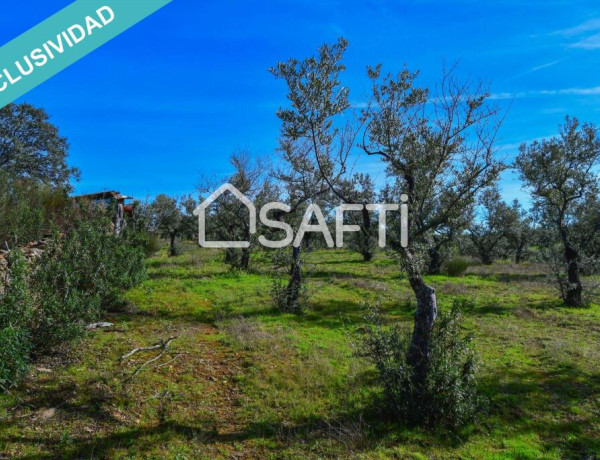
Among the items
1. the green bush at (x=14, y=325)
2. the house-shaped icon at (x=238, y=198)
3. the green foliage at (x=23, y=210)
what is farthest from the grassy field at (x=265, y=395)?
the house-shaped icon at (x=238, y=198)

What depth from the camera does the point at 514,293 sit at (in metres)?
18.1

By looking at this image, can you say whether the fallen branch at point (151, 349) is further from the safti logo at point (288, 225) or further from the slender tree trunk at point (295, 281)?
the safti logo at point (288, 225)

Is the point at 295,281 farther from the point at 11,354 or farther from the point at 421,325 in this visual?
the point at 11,354

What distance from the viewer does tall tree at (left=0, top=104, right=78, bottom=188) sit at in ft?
98.5

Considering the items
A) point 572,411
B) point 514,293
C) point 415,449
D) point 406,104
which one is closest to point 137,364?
point 415,449

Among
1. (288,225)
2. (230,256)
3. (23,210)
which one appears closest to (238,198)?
(230,256)

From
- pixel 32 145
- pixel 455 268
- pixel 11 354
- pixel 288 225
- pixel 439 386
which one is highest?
pixel 32 145

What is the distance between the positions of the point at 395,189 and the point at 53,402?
7.77 meters

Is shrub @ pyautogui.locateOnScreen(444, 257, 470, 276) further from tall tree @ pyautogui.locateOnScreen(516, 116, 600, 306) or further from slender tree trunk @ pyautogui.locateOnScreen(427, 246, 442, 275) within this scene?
tall tree @ pyautogui.locateOnScreen(516, 116, 600, 306)

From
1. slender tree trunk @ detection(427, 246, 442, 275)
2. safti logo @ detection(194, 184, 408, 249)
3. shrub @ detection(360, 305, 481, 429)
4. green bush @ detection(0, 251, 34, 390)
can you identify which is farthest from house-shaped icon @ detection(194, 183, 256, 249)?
shrub @ detection(360, 305, 481, 429)

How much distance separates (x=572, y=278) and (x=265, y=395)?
1572cm

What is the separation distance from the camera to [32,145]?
1272 inches

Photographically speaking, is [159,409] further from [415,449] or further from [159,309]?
[159,309]

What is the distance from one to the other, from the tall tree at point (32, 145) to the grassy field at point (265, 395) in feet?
88.6
